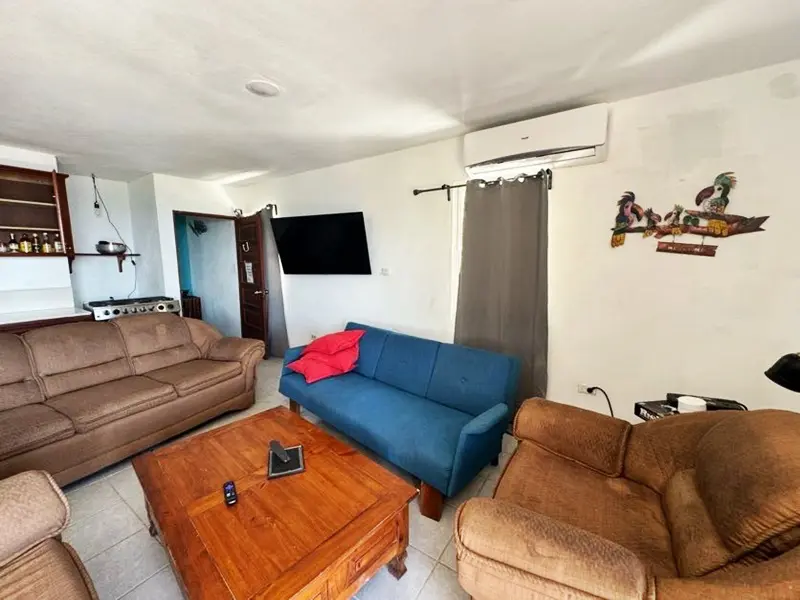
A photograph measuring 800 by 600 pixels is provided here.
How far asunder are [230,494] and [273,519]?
0.72ft

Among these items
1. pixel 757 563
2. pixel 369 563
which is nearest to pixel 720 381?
pixel 757 563

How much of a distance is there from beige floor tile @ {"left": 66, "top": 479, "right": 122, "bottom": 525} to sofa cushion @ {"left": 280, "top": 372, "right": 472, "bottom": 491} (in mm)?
1165

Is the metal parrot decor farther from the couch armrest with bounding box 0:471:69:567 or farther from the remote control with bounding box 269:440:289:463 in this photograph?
the couch armrest with bounding box 0:471:69:567

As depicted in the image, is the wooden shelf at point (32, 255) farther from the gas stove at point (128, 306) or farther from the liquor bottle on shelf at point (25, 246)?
the gas stove at point (128, 306)

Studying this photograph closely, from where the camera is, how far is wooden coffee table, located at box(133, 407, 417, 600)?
1060 millimetres

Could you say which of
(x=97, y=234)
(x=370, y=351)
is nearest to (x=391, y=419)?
(x=370, y=351)

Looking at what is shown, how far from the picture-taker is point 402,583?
4.70 feet

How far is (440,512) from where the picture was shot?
5.84ft

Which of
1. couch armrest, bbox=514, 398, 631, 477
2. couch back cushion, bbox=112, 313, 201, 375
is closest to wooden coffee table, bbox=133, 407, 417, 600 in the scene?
couch armrest, bbox=514, 398, 631, 477

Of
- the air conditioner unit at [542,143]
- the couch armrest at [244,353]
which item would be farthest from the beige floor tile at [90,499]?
the air conditioner unit at [542,143]

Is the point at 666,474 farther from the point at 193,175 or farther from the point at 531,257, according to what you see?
the point at 193,175

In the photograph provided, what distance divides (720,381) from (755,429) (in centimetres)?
121

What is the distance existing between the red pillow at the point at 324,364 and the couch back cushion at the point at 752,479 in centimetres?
221

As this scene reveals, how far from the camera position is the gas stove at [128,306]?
341 centimetres
